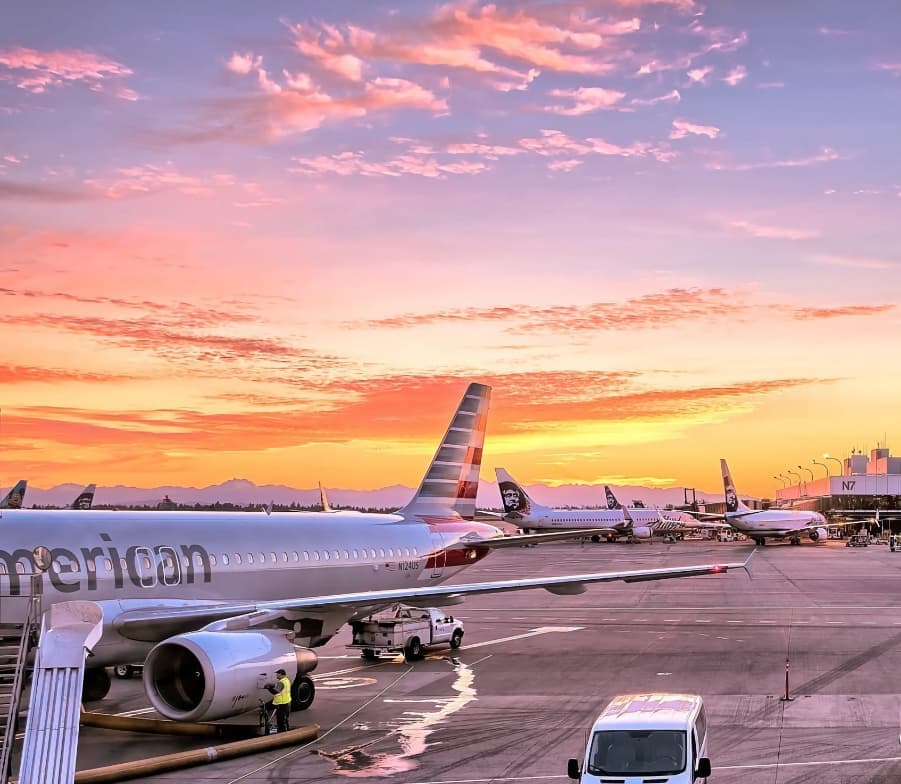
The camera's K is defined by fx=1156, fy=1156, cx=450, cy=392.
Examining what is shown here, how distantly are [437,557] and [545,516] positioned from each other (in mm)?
111297

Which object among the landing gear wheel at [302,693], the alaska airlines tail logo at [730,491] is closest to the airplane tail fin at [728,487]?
the alaska airlines tail logo at [730,491]

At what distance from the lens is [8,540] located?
25.9 m

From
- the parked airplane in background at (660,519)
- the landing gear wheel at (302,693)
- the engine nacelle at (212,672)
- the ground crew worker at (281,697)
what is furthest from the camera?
the parked airplane in background at (660,519)

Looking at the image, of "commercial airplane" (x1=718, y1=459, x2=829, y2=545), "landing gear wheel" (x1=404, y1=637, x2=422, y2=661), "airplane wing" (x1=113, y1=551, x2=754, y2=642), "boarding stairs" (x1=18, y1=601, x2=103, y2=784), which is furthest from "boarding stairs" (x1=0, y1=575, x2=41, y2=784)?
"commercial airplane" (x1=718, y1=459, x2=829, y2=545)

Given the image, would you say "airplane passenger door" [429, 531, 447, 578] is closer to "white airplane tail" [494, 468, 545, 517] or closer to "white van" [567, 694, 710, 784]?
"white van" [567, 694, 710, 784]

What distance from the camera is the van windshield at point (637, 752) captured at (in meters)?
18.1

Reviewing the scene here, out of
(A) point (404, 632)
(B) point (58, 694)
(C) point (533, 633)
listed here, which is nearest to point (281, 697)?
(B) point (58, 694)

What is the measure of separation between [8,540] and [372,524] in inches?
595

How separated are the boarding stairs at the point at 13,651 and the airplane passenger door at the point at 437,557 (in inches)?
681

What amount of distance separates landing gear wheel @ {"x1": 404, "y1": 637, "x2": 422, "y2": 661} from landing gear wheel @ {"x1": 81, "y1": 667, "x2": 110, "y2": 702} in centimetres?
1072

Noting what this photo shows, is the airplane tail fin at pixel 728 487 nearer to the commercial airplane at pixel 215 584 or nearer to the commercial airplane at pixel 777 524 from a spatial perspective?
the commercial airplane at pixel 777 524

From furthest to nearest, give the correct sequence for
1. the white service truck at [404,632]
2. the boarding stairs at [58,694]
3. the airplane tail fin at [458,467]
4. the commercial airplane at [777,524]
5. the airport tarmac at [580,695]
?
the commercial airplane at [777,524], the airplane tail fin at [458,467], the white service truck at [404,632], the airport tarmac at [580,695], the boarding stairs at [58,694]

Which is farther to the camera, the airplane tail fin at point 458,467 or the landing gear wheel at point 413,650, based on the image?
the airplane tail fin at point 458,467

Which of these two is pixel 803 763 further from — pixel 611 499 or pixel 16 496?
pixel 611 499
